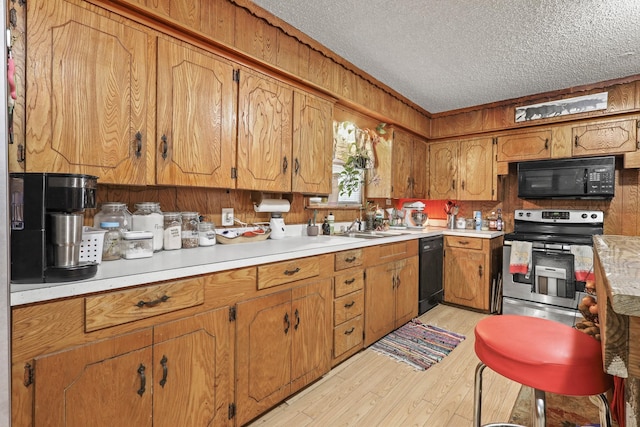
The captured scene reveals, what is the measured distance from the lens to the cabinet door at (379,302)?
262cm

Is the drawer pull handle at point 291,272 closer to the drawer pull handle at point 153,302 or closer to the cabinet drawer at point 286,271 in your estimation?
the cabinet drawer at point 286,271

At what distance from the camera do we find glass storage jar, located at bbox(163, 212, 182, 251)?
1.91 metres

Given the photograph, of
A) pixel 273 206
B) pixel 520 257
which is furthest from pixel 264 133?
pixel 520 257

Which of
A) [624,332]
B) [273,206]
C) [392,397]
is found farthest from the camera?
[273,206]

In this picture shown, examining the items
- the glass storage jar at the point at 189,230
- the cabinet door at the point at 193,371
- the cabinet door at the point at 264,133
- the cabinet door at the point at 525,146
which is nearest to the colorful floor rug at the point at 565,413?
the cabinet door at the point at 193,371

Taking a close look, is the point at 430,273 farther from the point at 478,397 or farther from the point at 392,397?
the point at 478,397

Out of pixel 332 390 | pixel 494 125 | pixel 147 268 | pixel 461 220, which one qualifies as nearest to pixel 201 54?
pixel 147 268

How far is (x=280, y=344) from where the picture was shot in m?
1.84

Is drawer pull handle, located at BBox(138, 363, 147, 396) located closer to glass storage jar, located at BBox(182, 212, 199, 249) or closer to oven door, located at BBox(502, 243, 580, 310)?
glass storage jar, located at BBox(182, 212, 199, 249)

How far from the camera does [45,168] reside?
4.42ft

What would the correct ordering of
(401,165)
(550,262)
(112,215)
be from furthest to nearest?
(401,165), (550,262), (112,215)

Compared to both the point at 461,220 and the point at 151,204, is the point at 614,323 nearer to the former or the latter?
the point at 151,204

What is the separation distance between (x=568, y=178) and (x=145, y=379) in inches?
162

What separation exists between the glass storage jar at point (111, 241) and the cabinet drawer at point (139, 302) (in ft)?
1.43
